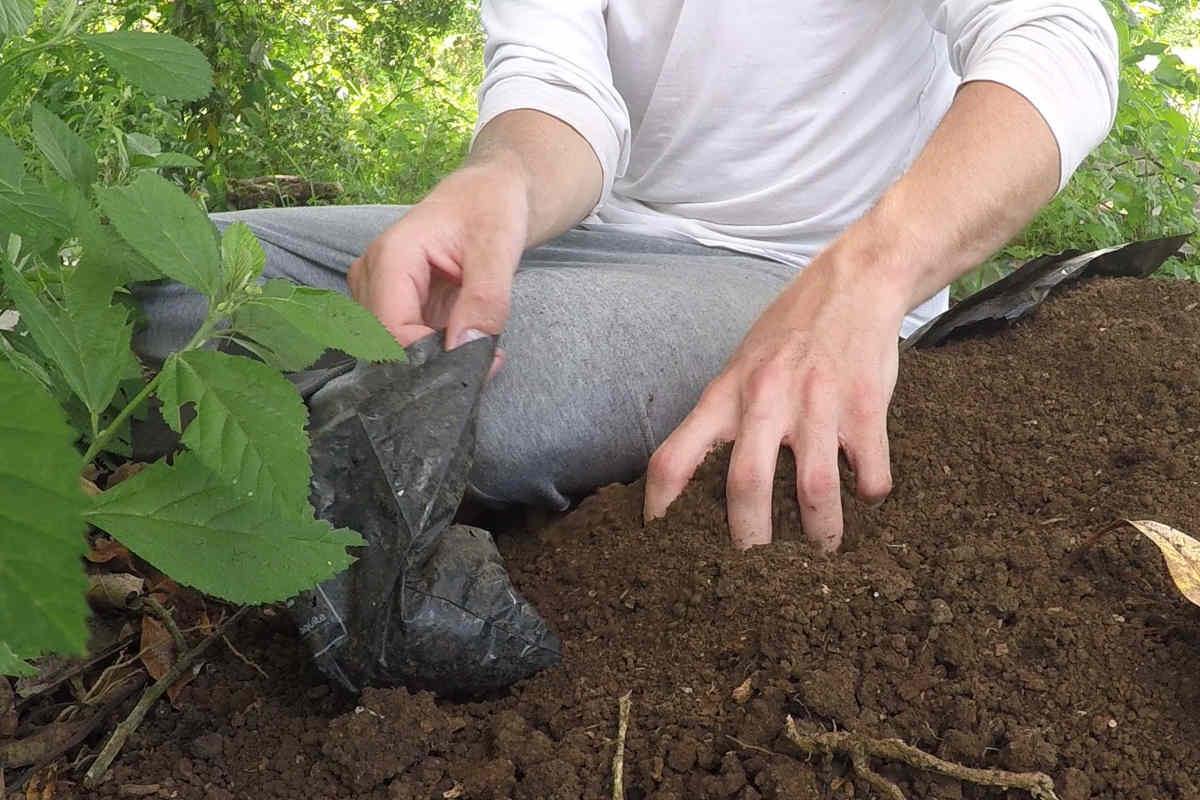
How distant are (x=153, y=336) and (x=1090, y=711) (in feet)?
5.10

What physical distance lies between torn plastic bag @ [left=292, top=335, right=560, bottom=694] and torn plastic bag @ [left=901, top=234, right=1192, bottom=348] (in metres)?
0.93

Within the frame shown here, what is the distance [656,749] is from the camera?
3.32ft

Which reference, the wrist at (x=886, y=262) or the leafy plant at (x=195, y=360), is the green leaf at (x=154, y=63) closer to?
the leafy plant at (x=195, y=360)

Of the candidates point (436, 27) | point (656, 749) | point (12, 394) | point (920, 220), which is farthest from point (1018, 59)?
point (436, 27)

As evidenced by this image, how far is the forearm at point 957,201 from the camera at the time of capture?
145 cm

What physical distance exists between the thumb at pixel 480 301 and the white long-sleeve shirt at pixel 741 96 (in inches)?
21.9

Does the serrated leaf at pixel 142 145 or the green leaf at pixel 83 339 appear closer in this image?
the green leaf at pixel 83 339

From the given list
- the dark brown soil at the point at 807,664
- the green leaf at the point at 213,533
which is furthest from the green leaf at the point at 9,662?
the dark brown soil at the point at 807,664

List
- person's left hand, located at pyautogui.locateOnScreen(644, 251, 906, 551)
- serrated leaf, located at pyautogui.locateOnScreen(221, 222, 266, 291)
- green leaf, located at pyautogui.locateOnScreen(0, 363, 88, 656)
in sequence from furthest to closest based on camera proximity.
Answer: person's left hand, located at pyautogui.locateOnScreen(644, 251, 906, 551)
serrated leaf, located at pyautogui.locateOnScreen(221, 222, 266, 291)
green leaf, located at pyautogui.locateOnScreen(0, 363, 88, 656)

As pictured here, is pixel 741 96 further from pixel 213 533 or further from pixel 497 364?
pixel 213 533

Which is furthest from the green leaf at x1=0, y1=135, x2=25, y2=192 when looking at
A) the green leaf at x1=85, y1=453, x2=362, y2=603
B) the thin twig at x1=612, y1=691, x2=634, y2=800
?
the thin twig at x1=612, y1=691, x2=634, y2=800

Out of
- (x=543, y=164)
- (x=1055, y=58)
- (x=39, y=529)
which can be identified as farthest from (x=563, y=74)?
(x=39, y=529)

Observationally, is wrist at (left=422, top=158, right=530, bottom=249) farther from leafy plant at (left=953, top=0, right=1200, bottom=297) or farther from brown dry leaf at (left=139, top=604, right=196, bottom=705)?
leafy plant at (left=953, top=0, right=1200, bottom=297)

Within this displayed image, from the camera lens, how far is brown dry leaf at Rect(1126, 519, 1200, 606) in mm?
1035
